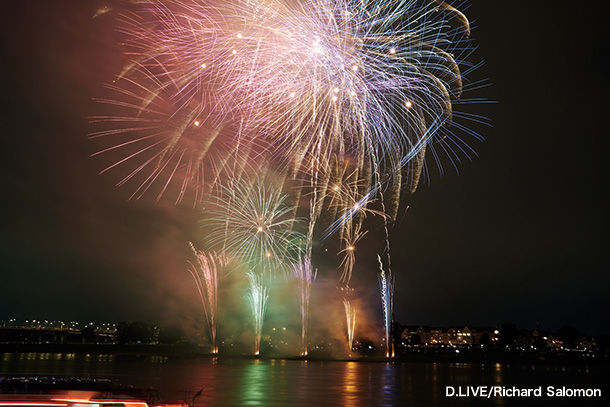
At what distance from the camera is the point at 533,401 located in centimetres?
2947

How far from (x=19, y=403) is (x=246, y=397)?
14.9 meters

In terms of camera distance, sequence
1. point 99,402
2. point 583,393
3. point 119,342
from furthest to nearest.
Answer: point 119,342 → point 583,393 → point 99,402

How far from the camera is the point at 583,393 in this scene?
35.9 meters

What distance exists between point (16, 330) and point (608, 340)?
622 feet

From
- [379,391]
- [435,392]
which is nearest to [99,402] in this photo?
[379,391]

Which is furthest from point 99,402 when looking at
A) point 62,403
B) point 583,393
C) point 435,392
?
point 583,393

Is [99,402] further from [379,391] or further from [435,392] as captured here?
[435,392]

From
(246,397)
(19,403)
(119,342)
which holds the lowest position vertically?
(119,342)

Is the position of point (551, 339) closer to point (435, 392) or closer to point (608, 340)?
point (608, 340)

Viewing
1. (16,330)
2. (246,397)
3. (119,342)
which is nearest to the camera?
(246,397)

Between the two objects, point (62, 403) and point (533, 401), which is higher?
point (62, 403)

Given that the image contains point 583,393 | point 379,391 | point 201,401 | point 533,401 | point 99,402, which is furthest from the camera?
point 583,393

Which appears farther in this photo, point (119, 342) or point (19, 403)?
point (119, 342)

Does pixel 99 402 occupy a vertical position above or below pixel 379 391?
above
